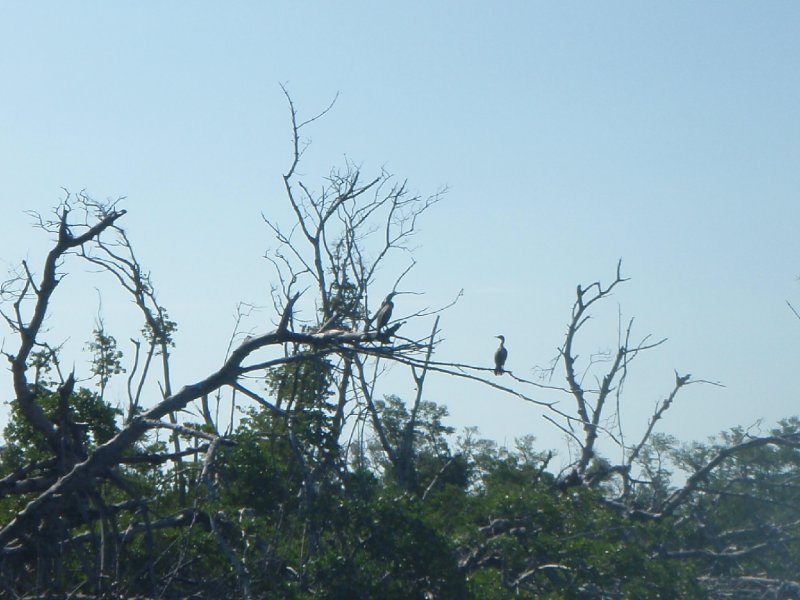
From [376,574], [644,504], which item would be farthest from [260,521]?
[644,504]

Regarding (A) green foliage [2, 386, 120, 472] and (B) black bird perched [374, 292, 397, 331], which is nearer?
(B) black bird perched [374, 292, 397, 331]

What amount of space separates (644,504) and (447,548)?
10066mm

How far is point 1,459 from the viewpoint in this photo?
10672mm

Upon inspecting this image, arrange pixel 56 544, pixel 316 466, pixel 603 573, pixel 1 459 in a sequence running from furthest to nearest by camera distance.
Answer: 1. pixel 603 573
2. pixel 1 459
3. pixel 316 466
4. pixel 56 544

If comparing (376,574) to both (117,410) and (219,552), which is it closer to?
(219,552)

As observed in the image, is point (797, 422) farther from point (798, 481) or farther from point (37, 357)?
point (37, 357)

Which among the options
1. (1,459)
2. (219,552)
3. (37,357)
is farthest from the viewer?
(37,357)

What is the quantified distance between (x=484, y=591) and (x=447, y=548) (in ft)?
2.52

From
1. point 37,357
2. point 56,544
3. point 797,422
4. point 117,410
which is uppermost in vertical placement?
point 797,422

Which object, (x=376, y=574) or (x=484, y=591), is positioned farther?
(x=484, y=591)

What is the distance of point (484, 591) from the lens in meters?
9.90

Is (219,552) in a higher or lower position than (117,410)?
lower

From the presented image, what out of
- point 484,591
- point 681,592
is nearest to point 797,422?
point 681,592

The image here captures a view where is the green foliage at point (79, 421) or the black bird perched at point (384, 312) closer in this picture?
the black bird perched at point (384, 312)
